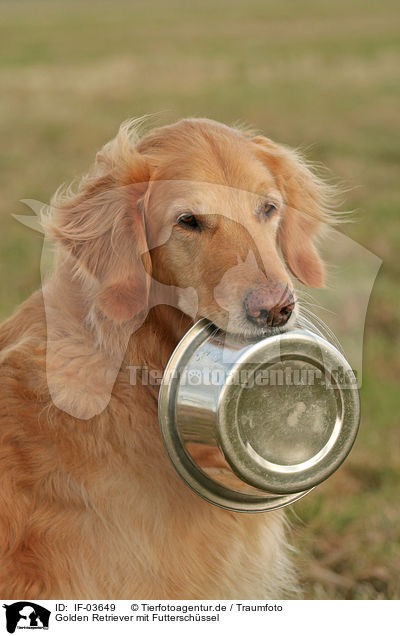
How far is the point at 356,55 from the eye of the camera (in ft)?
63.3

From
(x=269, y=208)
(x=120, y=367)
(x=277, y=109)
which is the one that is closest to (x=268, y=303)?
(x=269, y=208)

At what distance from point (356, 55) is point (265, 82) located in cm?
331

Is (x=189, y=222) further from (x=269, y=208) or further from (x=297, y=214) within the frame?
(x=297, y=214)

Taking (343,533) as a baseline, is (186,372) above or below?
above

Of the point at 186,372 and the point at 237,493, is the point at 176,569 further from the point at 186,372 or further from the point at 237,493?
the point at 186,372

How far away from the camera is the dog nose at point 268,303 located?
2588 mm

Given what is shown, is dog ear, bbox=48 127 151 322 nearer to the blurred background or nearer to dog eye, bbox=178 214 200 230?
dog eye, bbox=178 214 200 230

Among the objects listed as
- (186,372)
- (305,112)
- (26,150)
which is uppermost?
(305,112)

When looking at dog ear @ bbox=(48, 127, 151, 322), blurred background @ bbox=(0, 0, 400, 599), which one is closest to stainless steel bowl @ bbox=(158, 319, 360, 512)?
dog ear @ bbox=(48, 127, 151, 322)

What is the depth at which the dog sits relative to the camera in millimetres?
2812

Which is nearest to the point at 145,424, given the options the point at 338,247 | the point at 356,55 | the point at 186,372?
the point at 186,372
